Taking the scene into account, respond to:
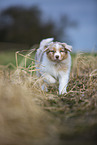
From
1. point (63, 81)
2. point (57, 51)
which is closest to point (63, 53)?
point (57, 51)

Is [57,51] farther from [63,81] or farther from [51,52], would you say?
[63,81]

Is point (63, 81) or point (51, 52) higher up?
point (51, 52)

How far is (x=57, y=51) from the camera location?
396 cm

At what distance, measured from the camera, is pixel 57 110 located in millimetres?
2936

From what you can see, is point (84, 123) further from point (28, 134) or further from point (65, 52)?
point (65, 52)

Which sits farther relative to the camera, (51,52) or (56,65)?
(56,65)

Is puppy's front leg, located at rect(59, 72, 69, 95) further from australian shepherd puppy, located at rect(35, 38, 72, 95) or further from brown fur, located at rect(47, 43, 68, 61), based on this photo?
brown fur, located at rect(47, 43, 68, 61)

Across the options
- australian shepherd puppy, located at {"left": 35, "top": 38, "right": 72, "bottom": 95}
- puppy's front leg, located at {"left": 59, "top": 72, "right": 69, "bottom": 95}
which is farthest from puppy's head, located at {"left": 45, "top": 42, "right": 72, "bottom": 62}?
puppy's front leg, located at {"left": 59, "top": 72, "right": 69, "bottom": 95}

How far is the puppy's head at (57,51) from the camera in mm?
3889

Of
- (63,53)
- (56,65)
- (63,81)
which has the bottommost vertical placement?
(63,81)

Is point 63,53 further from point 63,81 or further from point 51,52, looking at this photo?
point 63,81

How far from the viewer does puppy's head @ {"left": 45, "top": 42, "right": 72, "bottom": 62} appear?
389 cm

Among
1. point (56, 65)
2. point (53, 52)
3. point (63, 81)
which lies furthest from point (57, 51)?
point (63, 81)

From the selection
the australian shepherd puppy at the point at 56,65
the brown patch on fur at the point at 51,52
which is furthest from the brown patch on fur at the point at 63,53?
the brown patch on fur at the point at 51,52
